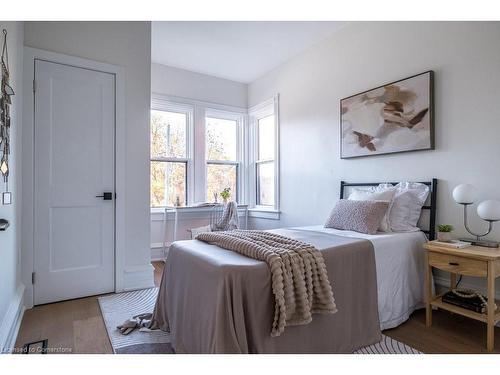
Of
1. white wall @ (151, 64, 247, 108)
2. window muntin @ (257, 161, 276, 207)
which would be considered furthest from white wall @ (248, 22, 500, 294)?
white wall @ (151, 64, 247, 108)

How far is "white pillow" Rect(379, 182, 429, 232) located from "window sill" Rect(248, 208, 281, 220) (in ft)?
6.46

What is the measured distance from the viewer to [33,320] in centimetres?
226

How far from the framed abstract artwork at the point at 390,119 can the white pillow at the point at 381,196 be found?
422 millimetres

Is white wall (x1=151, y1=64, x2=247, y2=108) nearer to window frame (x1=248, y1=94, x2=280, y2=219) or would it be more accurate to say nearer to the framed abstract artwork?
window frame (x1=248, y1=94, x2=280, y2=219)

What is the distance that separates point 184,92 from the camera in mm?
4492

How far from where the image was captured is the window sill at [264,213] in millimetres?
4375

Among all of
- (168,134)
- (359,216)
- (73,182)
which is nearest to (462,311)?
(359,216)

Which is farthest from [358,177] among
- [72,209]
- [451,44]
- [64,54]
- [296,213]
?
[64,54]

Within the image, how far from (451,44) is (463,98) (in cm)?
48

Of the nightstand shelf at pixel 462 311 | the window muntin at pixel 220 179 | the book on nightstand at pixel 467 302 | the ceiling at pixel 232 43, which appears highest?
the ceiling at pixel 232 43

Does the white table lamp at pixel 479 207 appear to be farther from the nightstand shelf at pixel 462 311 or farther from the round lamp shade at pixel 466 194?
the nightstand shelf at pixel 462 311

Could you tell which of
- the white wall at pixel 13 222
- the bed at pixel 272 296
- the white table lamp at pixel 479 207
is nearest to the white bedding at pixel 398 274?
the bed at pixel 272 296
